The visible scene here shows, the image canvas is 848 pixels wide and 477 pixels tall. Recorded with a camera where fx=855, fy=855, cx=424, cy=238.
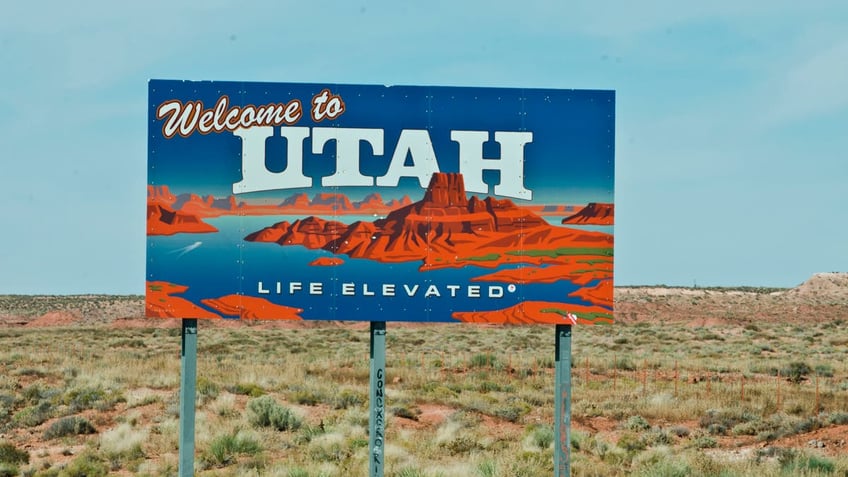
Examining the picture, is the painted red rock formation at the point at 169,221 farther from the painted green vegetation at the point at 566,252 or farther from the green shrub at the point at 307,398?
the green shrub at the point at 307,398

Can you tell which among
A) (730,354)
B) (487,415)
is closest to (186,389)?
(487,415)

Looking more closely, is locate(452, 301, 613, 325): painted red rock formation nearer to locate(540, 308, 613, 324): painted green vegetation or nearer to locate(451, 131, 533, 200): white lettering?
locate(540, 308, 613, 324): painted green vegetation

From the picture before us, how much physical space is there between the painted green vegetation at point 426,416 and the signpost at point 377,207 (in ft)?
14.9

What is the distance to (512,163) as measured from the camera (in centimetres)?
987

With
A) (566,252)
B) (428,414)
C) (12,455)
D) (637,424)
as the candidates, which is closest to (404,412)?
(428,414)

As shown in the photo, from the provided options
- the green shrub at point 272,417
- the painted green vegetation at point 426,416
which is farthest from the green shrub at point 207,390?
the green shrub at point 272,417

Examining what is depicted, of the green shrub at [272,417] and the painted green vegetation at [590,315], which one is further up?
the painted green vegetation at [590,315]

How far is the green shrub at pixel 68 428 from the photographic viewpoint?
19.3 meters

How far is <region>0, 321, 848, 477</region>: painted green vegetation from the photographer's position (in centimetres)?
1565

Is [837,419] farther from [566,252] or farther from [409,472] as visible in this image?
[566,252]

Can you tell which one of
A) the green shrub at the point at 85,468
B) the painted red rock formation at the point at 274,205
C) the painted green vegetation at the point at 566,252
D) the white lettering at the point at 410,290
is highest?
the painted red rock formation at the point at 274,205

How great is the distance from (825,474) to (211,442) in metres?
10.9

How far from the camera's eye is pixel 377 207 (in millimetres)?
9961

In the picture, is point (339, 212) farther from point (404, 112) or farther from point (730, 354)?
point (730, 354)
